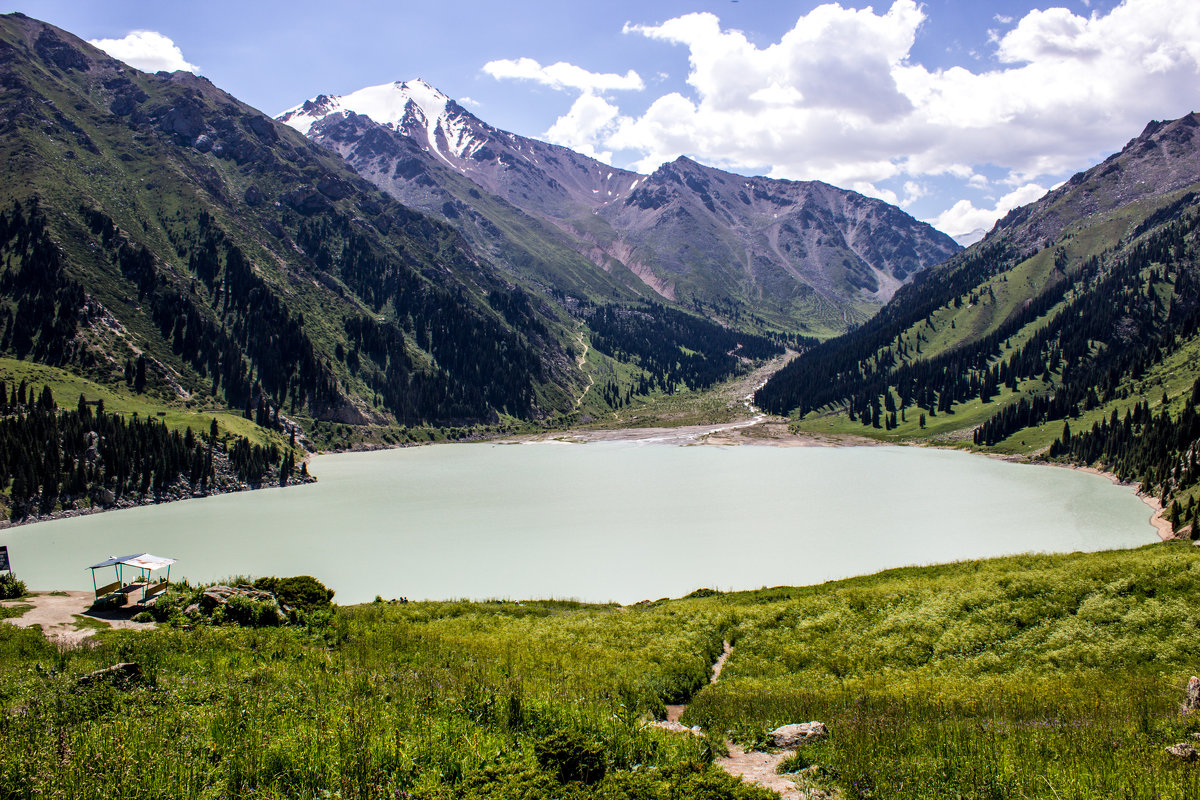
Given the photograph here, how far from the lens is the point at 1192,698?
39.9 ft

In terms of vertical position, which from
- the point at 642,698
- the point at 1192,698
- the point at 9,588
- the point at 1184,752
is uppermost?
the point at 1184,752

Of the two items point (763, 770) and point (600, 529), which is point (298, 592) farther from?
point (600, 529)

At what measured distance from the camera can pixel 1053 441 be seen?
10925 centimetres

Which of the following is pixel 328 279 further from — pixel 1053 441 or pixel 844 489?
pixel 1053 441

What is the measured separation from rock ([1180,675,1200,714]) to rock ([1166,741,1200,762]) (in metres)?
3.35

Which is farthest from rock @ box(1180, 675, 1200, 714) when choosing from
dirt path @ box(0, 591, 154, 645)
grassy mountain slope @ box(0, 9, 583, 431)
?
grassy mountain slope @ box(0, 9, 583, 431)

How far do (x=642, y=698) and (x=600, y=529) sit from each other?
44952 millimetres

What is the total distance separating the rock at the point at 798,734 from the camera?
11.8 m

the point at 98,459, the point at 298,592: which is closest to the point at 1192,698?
the point at 298,592

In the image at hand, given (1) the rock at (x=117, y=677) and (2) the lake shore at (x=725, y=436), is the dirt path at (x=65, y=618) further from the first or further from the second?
(2) the lake shore at (x=725, y=436)

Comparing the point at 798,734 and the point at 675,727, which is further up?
the point at 798,734

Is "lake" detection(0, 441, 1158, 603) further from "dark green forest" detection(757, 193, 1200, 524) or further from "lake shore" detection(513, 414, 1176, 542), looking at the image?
"lake shore" detection(513, 414, 1176, 542)

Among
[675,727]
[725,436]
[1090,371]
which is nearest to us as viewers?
[675,727]

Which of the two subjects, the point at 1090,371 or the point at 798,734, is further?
the point at 1090,371
